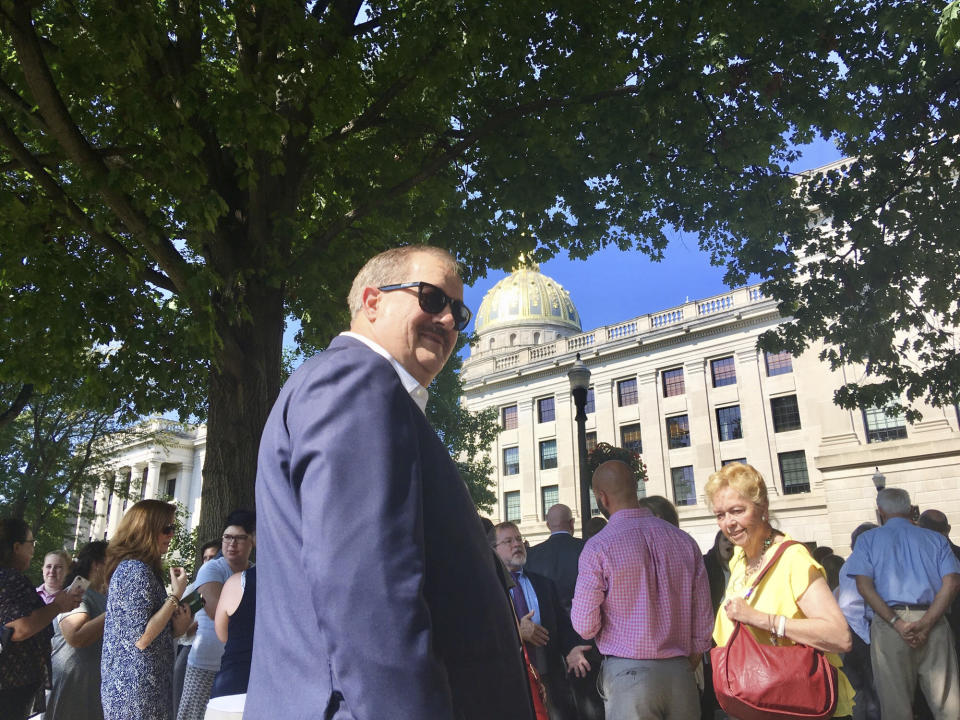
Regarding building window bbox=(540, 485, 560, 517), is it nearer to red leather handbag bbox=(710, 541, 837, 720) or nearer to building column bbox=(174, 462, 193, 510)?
building column bbox=(174, 462, 193, 510)

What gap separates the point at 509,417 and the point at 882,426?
29.0 meters

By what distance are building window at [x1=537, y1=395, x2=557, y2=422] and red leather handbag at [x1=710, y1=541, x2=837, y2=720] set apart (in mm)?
50950

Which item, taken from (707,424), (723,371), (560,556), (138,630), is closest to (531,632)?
(560,556)

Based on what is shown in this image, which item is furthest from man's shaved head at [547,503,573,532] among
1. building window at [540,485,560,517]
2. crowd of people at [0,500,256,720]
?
building window at [540,485,560,517]

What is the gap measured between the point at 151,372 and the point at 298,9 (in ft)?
15.8

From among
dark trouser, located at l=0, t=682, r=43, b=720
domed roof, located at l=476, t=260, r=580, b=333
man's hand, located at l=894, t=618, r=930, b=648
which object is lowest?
dark trouser, located at l=0, t=682, r=43, b=720

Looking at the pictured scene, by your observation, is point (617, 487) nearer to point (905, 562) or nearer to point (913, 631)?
point (905, 562)

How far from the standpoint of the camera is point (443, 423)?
27031mm

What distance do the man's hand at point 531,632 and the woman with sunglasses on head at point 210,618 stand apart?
6.94 ft

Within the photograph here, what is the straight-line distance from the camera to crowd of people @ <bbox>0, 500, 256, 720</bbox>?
3.95 m

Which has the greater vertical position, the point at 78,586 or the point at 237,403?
the point at 237,403

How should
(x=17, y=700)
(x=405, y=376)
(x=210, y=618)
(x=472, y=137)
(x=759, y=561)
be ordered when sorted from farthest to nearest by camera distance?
(x=472, y=137)
(x=210, y=618)
(x=17, y=700)
(x=759, y=561)
(x=405, y=376)

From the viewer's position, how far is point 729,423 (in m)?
45.1

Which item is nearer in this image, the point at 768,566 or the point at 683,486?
the point at 768,566
